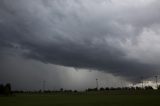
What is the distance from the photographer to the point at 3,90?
197 meters
